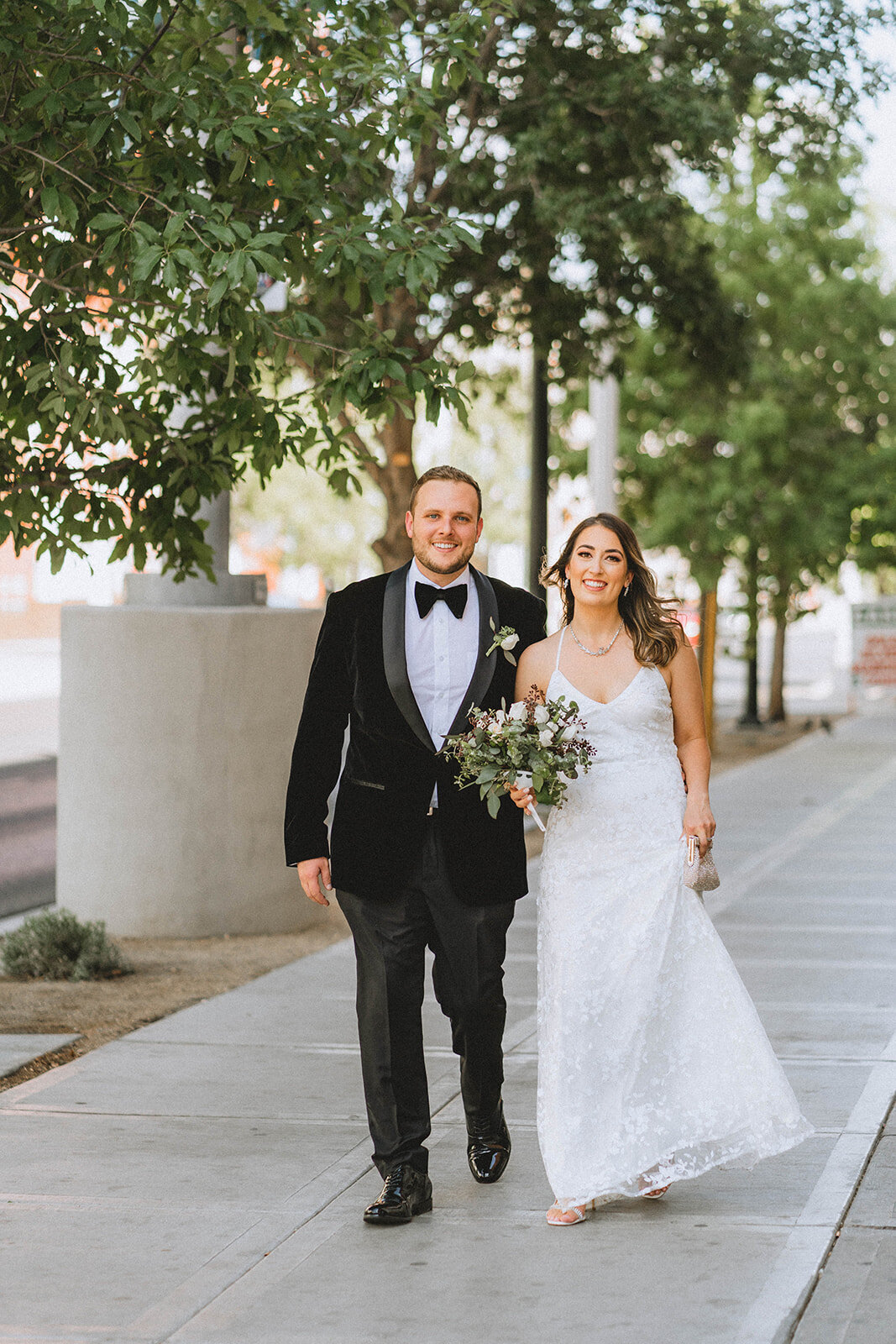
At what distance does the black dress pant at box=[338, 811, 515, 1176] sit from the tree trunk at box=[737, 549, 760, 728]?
19.0 m

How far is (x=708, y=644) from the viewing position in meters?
20.7

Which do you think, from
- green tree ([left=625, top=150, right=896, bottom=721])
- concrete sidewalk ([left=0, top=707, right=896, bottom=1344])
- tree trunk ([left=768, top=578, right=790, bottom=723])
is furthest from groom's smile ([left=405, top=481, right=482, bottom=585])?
tree trunk ([left=768, top=578, right=790, bottom=723])

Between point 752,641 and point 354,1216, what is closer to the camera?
point 354,1216

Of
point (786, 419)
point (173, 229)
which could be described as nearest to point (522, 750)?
point (173, 229)

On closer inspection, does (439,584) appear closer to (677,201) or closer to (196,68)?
(196,68)

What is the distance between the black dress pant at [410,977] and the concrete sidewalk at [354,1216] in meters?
0.29

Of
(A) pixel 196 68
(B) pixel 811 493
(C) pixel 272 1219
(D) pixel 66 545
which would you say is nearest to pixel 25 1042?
(D) pixel 66 545

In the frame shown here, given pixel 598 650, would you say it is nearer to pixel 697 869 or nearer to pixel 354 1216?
pixel 697 869

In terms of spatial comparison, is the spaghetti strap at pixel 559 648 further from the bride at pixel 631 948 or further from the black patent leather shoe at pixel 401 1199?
the black patent leather shoe at pixel 401 1199

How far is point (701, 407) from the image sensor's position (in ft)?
65.3

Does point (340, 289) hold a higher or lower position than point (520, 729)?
higher

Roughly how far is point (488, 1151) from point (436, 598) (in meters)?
1.60

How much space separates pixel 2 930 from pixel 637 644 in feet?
22.4

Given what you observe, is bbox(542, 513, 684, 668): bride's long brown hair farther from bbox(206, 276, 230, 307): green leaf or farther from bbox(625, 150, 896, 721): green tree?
bbox(625, 150, 896, 721): green tree
